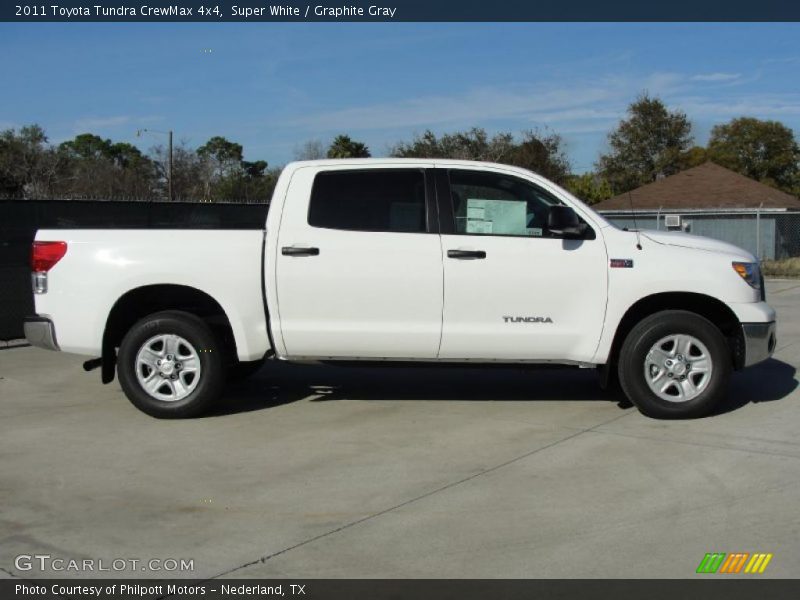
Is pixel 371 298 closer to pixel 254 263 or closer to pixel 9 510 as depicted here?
pixel 254 263

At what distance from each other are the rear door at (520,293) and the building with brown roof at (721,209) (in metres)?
22.3

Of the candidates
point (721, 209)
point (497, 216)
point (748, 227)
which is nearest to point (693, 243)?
point (497, 216)

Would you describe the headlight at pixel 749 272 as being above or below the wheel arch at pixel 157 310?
above

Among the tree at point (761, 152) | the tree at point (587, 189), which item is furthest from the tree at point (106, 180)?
the tree at point (761, 152)

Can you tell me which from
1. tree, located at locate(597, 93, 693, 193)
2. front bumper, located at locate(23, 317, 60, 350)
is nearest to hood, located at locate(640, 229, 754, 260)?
front bumper, located at locate(23, 317, 60, 350)

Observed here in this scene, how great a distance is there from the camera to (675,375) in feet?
22.4

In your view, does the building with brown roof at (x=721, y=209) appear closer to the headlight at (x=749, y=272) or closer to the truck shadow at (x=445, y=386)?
the truck shadow at (x=445, y=386)

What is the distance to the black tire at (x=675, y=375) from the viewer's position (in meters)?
6.77

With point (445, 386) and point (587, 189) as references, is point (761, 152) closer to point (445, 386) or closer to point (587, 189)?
point (587, 189)

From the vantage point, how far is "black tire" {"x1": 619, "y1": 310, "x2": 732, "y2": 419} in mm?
6770

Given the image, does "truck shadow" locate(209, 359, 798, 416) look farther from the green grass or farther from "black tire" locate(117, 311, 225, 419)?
the green grass

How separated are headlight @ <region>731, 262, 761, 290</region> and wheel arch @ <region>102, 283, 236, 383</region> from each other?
4.00 metres
